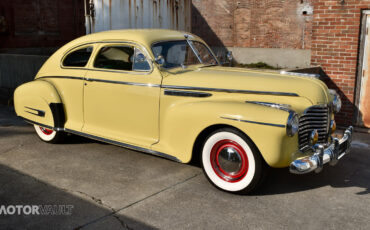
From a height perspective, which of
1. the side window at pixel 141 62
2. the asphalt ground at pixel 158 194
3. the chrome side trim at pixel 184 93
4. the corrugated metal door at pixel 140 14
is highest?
the corrugated metal door at pixel 140 14

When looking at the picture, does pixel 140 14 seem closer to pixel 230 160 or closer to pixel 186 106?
pixel 186 106

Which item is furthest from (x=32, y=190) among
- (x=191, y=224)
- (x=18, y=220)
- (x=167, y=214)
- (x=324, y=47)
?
(x=324, y=47)

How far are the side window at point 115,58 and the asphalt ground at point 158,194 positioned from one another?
4.10 feet

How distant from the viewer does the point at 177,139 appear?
14.7 feet

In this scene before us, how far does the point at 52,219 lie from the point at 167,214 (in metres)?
1.07

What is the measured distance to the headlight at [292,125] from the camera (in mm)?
3758

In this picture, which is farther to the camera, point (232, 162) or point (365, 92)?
point (365, 92)

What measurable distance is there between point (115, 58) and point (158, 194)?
1.95 m

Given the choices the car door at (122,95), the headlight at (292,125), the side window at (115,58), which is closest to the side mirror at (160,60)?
the car door at (122,95)

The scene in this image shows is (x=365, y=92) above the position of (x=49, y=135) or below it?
above

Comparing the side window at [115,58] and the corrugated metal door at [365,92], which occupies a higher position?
the side window at [115,58]

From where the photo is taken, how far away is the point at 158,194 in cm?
419

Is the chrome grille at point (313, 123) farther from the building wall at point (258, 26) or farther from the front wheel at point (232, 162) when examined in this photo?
the building wall at point (258, 26)

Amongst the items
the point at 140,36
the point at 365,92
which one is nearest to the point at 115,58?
the point at 140,36
